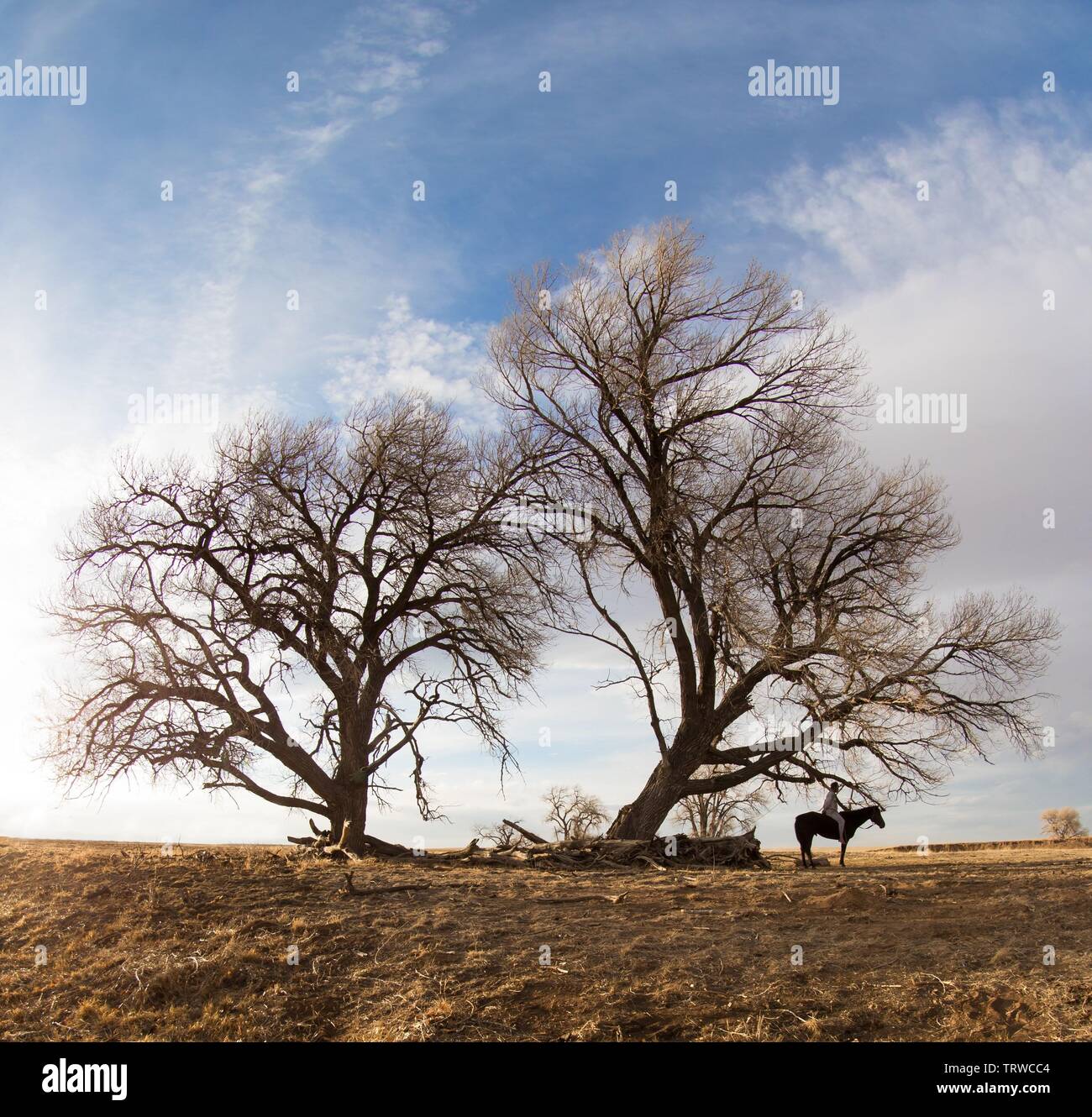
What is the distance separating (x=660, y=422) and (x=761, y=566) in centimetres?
375

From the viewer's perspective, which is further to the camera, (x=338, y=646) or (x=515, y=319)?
(x=515, y=319)

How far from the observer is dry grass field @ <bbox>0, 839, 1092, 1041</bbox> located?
310 inches

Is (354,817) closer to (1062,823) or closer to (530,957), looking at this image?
(530,957)

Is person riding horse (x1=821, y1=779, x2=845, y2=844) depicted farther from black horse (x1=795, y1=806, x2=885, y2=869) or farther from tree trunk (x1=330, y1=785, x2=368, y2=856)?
tree trunk (x1=330, y1=785, x2=368, y2=856)

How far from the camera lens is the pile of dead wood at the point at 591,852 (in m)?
16.5

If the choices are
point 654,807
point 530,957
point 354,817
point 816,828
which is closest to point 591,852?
point 654,807

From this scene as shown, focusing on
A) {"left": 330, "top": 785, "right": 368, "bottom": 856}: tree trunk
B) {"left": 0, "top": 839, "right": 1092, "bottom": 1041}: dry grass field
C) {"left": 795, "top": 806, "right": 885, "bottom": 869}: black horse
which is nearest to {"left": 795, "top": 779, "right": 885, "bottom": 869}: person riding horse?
{"left": 795, "top": 806, "right": 885, "bottom": 869}: black horse

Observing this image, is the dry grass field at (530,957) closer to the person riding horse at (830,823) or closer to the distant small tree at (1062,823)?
the person riding horse at (830,823)

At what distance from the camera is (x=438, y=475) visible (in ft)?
63.2

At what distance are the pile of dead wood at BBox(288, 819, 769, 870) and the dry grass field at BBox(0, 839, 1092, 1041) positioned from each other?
2.66m

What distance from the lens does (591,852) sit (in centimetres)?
1666
